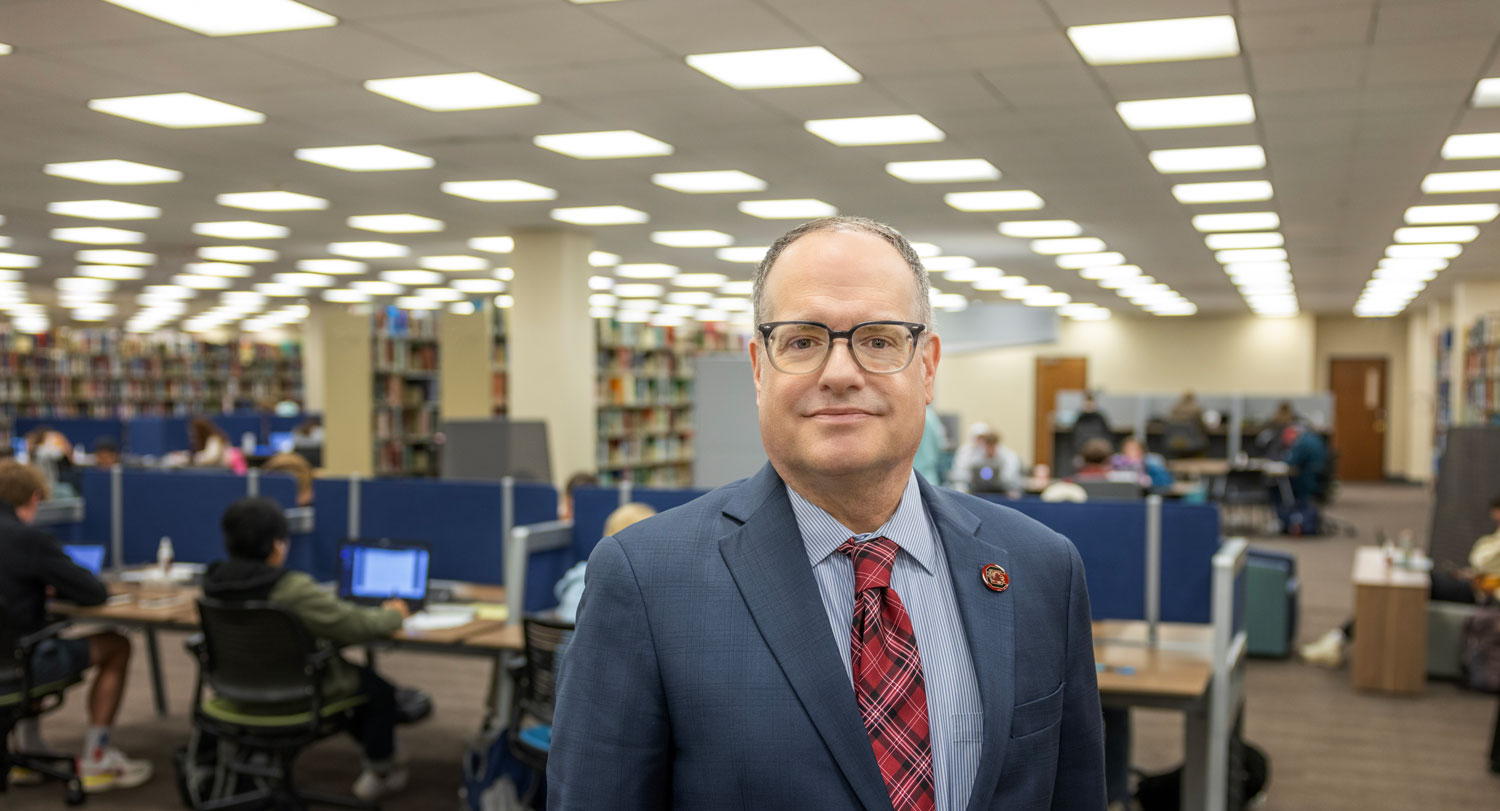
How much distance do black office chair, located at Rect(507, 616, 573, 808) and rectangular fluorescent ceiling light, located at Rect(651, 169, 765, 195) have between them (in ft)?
12.2

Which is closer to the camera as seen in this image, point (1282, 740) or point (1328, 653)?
point (1282, 740)

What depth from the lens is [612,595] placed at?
1058 millimetres

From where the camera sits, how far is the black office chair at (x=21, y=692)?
448cm

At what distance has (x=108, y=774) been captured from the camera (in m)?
4.77

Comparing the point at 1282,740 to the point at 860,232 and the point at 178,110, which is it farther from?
the point at 178,110

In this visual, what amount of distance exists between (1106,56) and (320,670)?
142 inches

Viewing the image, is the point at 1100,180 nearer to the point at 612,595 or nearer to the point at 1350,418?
the point at 612,595

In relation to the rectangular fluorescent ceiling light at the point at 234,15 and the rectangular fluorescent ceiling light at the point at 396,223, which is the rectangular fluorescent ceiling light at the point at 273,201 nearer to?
the rectangular fluorescent ceiling light at the point at 396,223

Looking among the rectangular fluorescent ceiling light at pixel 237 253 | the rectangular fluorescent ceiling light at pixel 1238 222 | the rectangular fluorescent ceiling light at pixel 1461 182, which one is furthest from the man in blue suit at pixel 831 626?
the rectangular fluorescent ceiling light at pixel 237 253

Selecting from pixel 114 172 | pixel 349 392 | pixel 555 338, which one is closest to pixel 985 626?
pixel 114 172

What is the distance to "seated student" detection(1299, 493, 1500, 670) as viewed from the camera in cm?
577

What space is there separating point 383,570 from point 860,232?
175 inches

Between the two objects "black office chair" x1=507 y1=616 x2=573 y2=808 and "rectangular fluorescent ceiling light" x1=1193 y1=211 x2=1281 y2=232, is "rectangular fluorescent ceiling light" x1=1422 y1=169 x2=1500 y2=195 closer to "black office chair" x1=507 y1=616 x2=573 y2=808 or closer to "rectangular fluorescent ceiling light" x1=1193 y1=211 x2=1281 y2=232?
"rectangular fluorescent ceiling light" x1=1193 y1=211 x2=1281 y2=232

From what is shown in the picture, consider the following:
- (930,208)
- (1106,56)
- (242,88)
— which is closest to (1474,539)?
(930,208)
